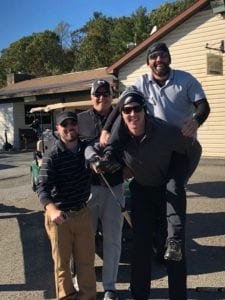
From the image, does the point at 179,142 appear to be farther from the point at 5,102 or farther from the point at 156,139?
the point at 5,102

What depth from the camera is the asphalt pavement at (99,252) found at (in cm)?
469

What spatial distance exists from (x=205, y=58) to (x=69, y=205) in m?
13.1

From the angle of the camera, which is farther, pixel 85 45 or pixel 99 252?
pixel 85 45

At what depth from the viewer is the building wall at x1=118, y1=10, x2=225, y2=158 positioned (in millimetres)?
15898

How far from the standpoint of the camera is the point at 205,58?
53.0 feet

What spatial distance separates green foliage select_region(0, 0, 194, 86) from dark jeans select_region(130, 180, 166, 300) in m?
34.7

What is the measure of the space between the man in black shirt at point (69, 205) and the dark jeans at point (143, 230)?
452 millimetres

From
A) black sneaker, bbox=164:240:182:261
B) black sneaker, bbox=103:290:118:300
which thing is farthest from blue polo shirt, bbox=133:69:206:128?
black sneaker, bbox=103:290:118:300

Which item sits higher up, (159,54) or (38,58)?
(38,58)

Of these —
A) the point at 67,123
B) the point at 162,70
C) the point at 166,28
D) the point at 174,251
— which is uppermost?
the point at 166,28

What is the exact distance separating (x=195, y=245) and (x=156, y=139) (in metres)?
2.94

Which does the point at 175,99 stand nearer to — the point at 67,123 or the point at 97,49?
the point at 67,123

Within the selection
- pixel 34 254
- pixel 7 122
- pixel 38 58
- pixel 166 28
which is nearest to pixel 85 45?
pixel 38 58

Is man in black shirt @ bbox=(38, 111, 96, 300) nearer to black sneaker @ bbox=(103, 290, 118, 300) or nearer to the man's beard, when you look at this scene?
black sneaker @ bbox=(103, 290, 118, 300)
